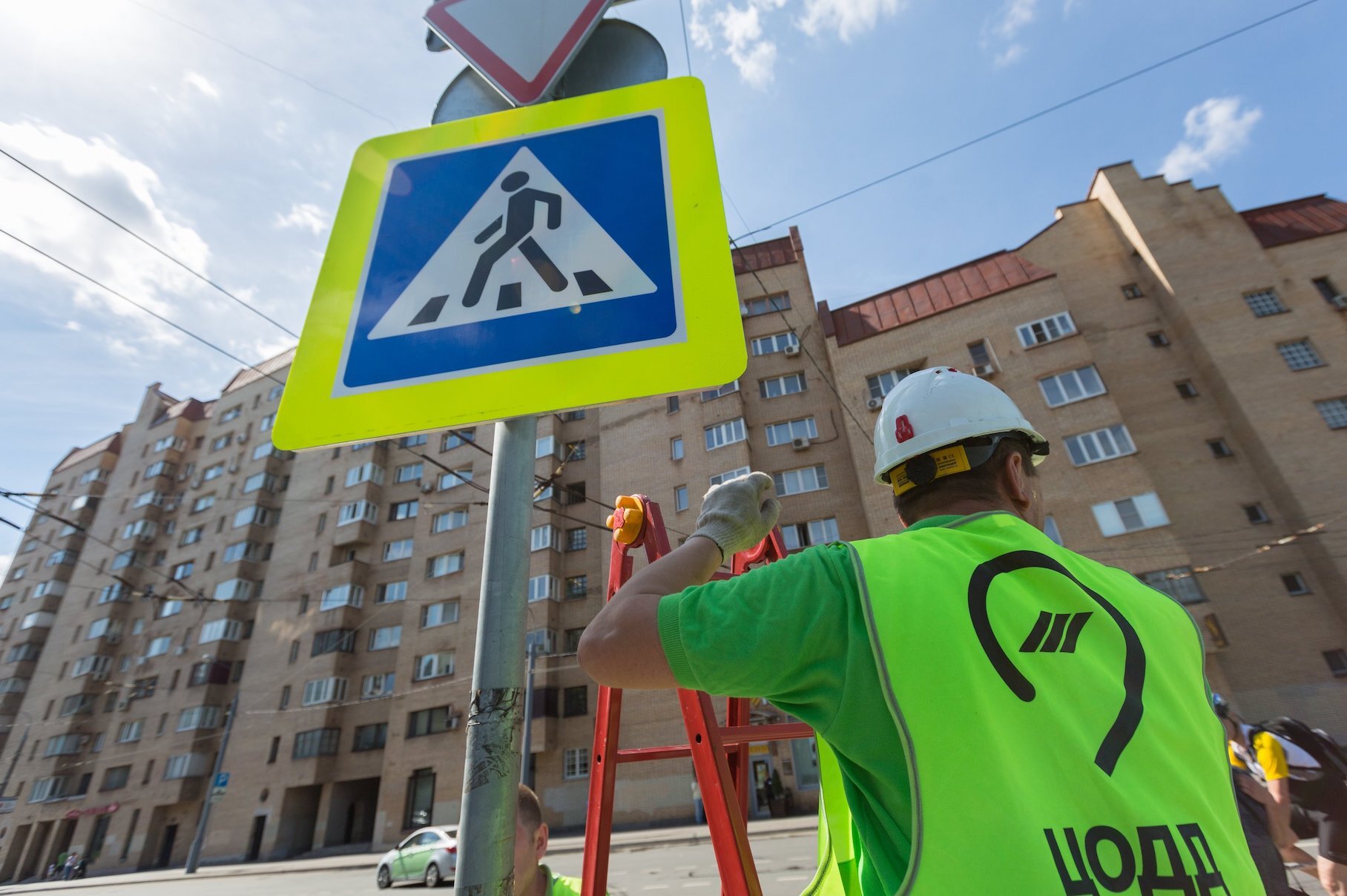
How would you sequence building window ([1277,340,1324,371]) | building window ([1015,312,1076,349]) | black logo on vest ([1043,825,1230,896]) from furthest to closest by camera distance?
building window ([1015,312,1076,349])
building window ([1277,340,1324,371])
black logo on vest ([1043,825,1230,896])

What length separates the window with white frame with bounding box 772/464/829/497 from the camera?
26233 mm

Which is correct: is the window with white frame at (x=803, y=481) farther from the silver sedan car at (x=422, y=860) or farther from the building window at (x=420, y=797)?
the building window at (x=420, y=797)

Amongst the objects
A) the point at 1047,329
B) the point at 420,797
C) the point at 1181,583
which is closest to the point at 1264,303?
the point at 1047,329

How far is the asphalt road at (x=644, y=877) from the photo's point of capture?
10.5m

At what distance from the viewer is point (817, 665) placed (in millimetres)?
1120

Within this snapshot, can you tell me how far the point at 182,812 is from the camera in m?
31.5

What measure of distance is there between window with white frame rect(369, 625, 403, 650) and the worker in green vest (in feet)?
109

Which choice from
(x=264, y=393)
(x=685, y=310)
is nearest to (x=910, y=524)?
(x=685, y=310)

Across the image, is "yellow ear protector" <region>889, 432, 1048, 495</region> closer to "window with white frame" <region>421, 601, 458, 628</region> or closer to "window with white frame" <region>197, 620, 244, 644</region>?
"window with white frame" <region>421, 601, 458, 628</region>

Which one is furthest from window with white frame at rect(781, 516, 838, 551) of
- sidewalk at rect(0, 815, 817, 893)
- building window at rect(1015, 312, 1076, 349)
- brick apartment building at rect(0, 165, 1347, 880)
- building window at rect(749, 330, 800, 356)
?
building window at rect(1015, 312, 1076, 349)

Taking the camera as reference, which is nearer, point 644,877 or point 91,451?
point 644,877

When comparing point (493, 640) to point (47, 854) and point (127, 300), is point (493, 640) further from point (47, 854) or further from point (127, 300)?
point (47, 854)

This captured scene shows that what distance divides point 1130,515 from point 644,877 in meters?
19.2

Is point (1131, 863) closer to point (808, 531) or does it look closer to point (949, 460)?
point (949, 460)
